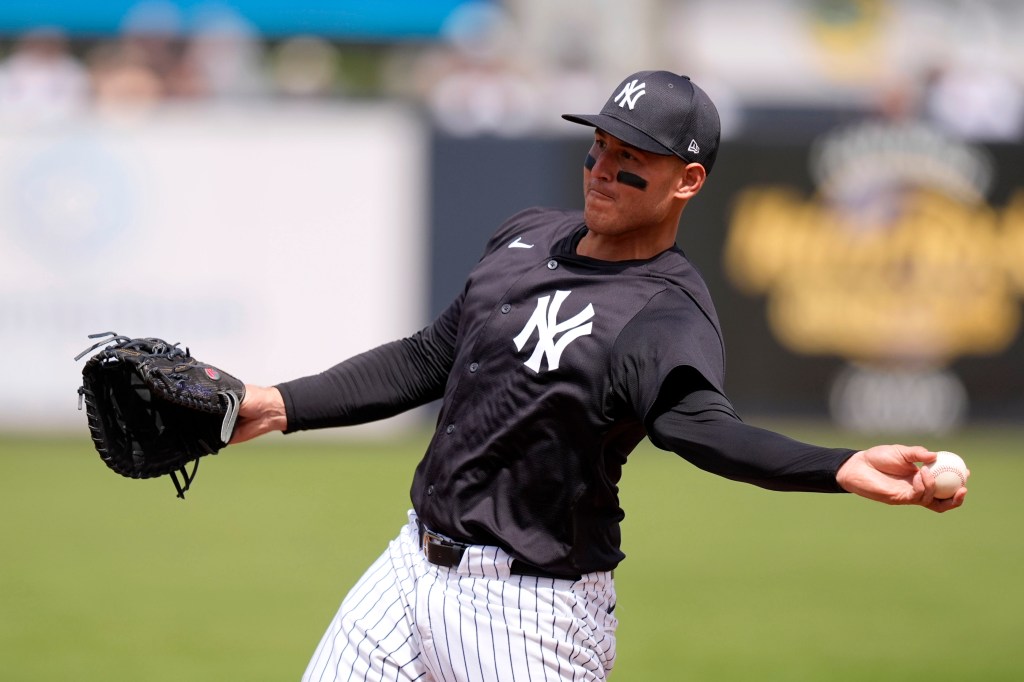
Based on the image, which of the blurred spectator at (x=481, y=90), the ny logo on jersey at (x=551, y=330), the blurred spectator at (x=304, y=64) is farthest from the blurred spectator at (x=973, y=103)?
the ny logo on jersey at (x=551, y=330)

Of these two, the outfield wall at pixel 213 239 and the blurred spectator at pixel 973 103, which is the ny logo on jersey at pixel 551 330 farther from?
the blurred spectator at pixel 973 103

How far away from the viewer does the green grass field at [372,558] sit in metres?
6.46

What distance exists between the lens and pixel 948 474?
9.02ft

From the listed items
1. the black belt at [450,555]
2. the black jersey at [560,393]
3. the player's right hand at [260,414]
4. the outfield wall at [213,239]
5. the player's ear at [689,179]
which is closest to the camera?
the black jersey at [560,393]

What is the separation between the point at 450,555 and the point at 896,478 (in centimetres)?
114

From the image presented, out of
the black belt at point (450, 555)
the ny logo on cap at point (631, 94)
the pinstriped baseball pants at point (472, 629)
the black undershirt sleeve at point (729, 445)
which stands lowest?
the pinstriped baseball pants at point (472, 629)

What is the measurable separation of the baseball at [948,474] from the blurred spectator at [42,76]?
11659 millimetres

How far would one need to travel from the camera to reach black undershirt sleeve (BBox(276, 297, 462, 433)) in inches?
149

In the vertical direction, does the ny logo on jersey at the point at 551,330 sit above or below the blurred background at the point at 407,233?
above

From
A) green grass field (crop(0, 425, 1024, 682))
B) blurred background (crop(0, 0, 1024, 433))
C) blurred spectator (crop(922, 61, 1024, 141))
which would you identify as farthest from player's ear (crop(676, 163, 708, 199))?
blurred spectator (crop(922, 61, 1024, 141))

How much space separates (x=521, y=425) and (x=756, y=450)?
0.64 m

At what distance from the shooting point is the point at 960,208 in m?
12.7

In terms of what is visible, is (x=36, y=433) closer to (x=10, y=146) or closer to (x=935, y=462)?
(x=10, y=146)

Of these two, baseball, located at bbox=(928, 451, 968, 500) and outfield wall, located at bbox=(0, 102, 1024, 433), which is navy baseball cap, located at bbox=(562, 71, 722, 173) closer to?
baseball, located at bbox=(928, 451, 968, 500)
